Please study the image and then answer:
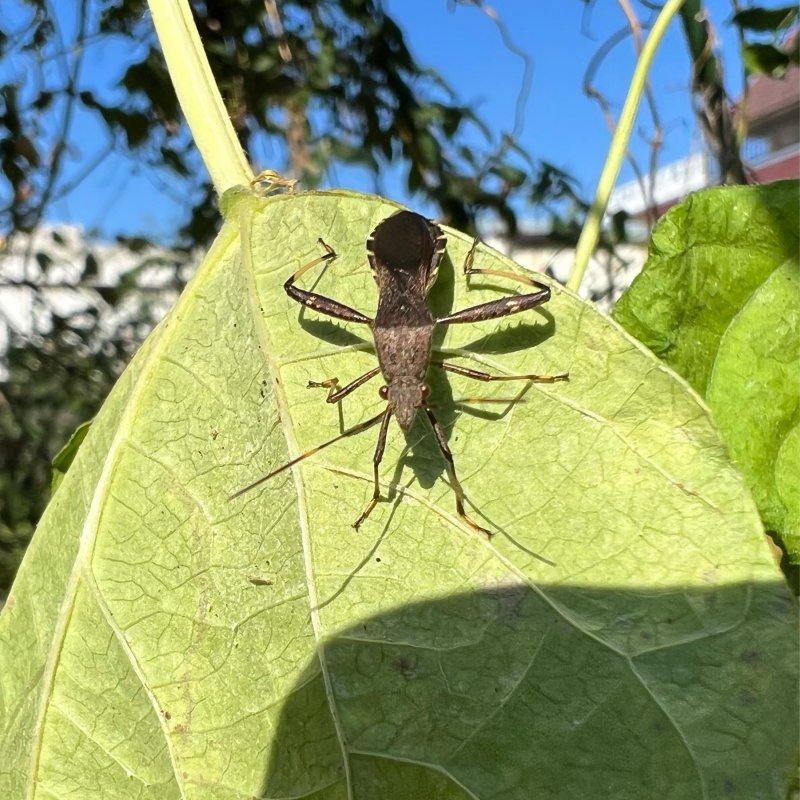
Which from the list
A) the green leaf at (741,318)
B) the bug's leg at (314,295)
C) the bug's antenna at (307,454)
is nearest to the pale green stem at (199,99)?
the bug's leg at (314,295)

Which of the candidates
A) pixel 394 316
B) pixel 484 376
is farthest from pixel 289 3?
pixel 484 376

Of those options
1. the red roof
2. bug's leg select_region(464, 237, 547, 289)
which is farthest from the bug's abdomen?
the red roof

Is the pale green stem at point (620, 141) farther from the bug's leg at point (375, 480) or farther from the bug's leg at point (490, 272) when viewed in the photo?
the bug's leg at point (375, 480)

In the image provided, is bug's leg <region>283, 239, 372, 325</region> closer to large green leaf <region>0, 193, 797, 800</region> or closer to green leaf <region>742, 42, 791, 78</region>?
large green leaf <region>0, 193, 797, 800</region>

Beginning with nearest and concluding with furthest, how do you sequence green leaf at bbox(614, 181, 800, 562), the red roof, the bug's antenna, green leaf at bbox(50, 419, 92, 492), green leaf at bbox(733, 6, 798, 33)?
1. green leaf at bbox(614, 181, 800, 562)
2. the bug's antenna
3. green leaf at bbox(50, 419, 92, 492)
4. green leaf at bbox(733, 6, 798, 33)
5. the red roof

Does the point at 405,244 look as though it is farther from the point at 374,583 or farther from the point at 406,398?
the point at 374,583

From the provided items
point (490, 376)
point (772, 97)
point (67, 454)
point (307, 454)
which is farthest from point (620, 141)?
point (772, 97)
